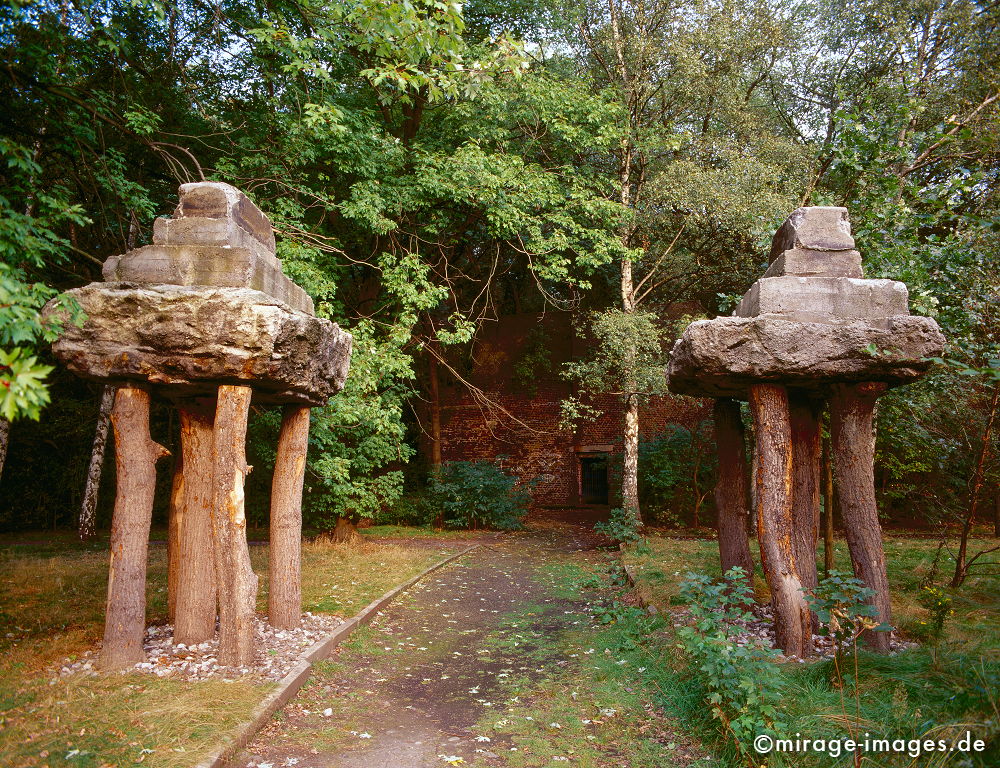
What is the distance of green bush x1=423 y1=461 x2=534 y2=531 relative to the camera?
16766 mm

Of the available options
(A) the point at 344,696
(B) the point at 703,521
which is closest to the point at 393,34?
(A) the point at 344,696

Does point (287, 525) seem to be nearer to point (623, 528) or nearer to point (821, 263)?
point (821, 263)

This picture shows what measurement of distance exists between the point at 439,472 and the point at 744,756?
1332cm

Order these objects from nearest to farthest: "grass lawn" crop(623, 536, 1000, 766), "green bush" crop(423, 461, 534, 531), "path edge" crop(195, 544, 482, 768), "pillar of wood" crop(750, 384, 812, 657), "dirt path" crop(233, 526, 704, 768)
Answer: 1. "grass lawn" crop(623, 536, 1000, 766)
2. "path edge" crop(195, 544, 482, 768)
3. "dirt path" crop(233, 526, 704, 768)
4. "pillar of wood" crop(750, 384, 812, 657)
5. "green bush" crop(423, 461, 534, 531)

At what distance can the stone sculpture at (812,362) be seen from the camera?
5.99m

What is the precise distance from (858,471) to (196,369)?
6283 millimetres

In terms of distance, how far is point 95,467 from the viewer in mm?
13008

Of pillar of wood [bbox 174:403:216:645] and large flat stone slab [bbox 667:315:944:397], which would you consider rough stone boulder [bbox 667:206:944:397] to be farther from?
pillar of wood [bbox 174:403:216:645]

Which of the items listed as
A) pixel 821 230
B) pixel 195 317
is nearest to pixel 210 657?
pixel 195 317

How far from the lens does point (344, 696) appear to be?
19.1ft

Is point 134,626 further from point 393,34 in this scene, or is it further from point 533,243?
point 533,243

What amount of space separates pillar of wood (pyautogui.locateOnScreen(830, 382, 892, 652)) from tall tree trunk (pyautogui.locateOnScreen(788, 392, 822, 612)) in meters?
0.70

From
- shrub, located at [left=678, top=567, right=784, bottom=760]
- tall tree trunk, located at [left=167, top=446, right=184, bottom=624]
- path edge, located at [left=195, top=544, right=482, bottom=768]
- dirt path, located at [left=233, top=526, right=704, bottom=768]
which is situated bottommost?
dirt path, located at [left=233, top=526, right=704, bottom=768]

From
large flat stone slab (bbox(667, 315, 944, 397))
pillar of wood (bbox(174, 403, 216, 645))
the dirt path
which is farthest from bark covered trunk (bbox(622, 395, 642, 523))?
pillar of wood (bbox(174, 403, 216, 645))
